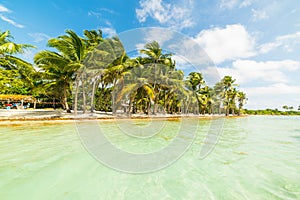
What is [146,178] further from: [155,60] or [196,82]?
[196,82]

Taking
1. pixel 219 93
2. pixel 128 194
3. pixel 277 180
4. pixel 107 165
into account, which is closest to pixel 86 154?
pixel 107 165

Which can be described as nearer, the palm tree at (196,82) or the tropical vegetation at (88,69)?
the tropical vegetation at (88,69)

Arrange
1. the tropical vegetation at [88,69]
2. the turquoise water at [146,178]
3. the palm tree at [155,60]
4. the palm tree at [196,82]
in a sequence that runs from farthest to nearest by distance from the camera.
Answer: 1. the palm tree at [196,82]
2. the palm tree at [155,60]
3. the tropical vegetation at [88,69]
4. the turquoise water at [146,178]

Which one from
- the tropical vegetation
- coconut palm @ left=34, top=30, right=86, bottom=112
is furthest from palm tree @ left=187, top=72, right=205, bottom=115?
coconut palm @ left=34, top=30, right=86, bottom=112

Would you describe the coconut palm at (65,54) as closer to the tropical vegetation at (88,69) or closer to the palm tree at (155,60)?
the tropical vegetation at (88,69)

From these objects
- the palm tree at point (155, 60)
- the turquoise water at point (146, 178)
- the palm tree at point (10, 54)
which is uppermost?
the palm tree at point (155, 60)

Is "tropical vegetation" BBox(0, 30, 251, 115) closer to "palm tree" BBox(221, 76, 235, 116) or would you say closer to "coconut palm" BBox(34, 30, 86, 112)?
"coconut palm" BBox(34, 30, 86, 112)

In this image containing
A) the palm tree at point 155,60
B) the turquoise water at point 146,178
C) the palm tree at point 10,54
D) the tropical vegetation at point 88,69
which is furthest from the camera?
the palm tree at point 155,60

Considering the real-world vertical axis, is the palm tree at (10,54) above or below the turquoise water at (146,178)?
above

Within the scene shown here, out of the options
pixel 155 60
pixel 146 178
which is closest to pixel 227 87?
pixel 155 60

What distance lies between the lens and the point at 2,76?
10352mm

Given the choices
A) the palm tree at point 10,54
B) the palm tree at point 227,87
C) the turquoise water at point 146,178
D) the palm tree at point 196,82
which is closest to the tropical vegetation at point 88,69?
the palm tree at point 10,54

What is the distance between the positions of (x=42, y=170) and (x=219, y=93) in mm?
34487

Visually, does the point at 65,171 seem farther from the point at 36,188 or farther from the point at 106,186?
the point at 106,186
